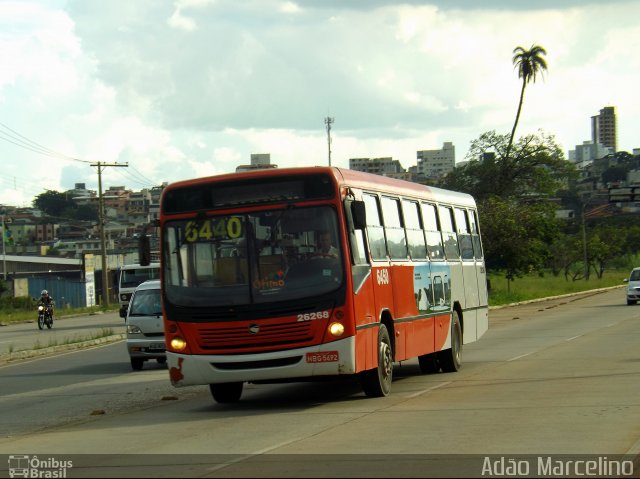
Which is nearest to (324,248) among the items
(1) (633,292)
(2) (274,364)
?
(2) (274,364)

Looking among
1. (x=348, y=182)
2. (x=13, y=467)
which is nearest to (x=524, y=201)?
(x=348, y=182)

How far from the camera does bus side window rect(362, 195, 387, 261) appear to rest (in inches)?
611

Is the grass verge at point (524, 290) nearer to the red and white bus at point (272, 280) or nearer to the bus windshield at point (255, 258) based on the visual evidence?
the red and white bus at point (272, 280)

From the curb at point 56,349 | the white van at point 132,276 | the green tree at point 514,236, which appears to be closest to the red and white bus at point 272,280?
the curb at point 56,349

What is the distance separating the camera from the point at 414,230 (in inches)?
708

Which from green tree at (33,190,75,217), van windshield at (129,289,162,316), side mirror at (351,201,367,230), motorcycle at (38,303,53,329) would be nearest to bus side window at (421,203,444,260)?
side mirror at (351,201,367,230)

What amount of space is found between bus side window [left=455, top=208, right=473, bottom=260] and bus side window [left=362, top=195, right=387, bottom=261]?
5.31 metres

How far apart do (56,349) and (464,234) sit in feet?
46.9

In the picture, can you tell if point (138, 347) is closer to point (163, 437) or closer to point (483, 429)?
point (163, 437)

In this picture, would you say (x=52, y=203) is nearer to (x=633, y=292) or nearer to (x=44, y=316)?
(x=44, y=316)

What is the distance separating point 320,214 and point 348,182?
800 millimetres

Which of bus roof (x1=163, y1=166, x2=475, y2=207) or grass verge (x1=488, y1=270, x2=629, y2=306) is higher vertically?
bus roof (x1=163, y1=166, x2=475, y2=207)

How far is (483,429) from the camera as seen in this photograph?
11.5 metres

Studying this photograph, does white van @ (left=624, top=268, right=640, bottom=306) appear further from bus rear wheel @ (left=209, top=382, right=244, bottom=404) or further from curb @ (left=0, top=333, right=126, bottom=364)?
bus rear wheel @ (left=209, top=382, right=244, bottom=404)
